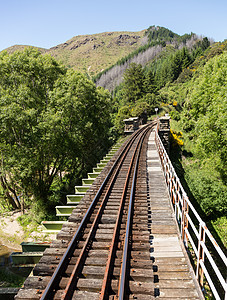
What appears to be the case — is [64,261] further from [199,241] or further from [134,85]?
[134,85]

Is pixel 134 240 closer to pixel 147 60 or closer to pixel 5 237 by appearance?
pixel 5 237

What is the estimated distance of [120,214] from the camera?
6820 millimetres

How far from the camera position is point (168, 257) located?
505cm

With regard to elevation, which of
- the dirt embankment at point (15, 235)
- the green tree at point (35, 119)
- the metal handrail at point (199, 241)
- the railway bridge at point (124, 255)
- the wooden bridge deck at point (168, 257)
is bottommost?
the dirt embankment at point (15, 235)

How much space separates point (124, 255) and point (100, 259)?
0.61 meters

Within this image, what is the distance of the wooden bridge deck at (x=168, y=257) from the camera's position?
406 cm

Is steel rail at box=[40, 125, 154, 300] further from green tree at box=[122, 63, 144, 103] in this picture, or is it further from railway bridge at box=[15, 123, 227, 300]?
green tree at box=[122, 63, 144, 103]

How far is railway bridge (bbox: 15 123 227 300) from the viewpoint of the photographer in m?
3.99

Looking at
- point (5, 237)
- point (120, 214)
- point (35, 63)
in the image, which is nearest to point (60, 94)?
point (35, 63)

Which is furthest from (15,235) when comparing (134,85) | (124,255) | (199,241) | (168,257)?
(134,85)

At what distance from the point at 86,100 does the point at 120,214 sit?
1336 centimetres

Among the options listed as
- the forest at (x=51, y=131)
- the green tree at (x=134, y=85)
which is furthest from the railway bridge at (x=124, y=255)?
the green tree at (x=134, y=85)

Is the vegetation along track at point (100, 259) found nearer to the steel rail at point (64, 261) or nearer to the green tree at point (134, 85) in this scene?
the steel rail at point (64, 261)

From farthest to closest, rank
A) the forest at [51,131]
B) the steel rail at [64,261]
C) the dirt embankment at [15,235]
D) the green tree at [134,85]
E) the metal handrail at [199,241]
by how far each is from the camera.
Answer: the green tree at [134,85], the forest at [51,131], the dirt embankment at [15,235], the steel rail at [64,261], the metal handrail at [199,241]
